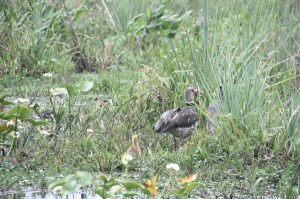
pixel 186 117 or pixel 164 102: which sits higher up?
pixel 186 117

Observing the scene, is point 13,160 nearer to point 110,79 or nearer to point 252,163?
point 252,163

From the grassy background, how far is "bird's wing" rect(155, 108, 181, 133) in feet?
0.61

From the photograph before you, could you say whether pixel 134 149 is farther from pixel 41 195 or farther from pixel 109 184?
pixel 109 184

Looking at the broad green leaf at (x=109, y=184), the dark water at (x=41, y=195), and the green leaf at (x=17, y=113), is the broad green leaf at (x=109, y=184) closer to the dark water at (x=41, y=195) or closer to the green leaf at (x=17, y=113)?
the dark water at (x=41, y=195)

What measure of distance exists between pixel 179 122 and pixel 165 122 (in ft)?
0.47

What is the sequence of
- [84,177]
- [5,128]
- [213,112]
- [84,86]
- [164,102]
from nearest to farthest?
[84,177]
[5,128]
[84,86]
[213,112]
[164,102]

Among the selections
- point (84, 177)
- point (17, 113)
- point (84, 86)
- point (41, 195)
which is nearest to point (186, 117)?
point (84, 86)

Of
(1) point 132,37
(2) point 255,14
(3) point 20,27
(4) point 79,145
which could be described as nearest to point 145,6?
(1) point 132,37

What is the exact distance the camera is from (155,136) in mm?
8578

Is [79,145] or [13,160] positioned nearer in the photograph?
[13,160]

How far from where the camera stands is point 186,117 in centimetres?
829

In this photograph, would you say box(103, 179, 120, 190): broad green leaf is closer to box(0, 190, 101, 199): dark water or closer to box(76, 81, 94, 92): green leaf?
box(0, 190, 101, 199): dark water

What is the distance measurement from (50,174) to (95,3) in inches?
369

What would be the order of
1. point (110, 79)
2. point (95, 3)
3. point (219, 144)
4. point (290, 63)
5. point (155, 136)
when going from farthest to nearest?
point (95, 3) < point (110, 79) < point (290, 63) < point (155, 136) < point (219, 144)
